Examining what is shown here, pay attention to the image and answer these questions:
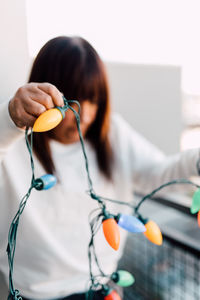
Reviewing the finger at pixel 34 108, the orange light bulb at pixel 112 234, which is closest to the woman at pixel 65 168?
the finger at pixel 34 108

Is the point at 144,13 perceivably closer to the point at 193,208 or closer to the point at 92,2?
the point at 92,2

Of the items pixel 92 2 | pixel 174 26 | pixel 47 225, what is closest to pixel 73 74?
pixel 92 2

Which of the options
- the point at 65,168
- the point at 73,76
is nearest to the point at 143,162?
the point at 65,168

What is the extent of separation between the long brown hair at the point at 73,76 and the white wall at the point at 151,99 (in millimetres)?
451

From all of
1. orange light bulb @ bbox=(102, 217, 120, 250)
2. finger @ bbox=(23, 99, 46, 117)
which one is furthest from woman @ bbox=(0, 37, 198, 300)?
orange light bulb @ bbox=(102, 217, 120, 250)

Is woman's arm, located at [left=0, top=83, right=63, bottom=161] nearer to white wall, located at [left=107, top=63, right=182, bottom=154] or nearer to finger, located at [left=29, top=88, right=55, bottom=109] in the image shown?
finger, located at [left=29, top=88, right=55, bottom=109]

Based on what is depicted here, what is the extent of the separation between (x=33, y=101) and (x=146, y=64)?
2.79 feet

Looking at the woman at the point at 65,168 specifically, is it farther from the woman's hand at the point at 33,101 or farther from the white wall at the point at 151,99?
the white wall at the point at 151,99

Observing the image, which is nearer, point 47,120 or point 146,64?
point 47,120

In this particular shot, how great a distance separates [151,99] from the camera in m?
1.13

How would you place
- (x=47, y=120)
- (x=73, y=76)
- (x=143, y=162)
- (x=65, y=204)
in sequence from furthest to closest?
(x=143, y=162), (x=65, y=204), (x=73, y=76), (x=47, y=120)

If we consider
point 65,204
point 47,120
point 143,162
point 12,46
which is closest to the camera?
point 47,120

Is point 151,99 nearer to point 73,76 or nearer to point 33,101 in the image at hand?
point 73,76

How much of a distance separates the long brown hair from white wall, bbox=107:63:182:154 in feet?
1.48
